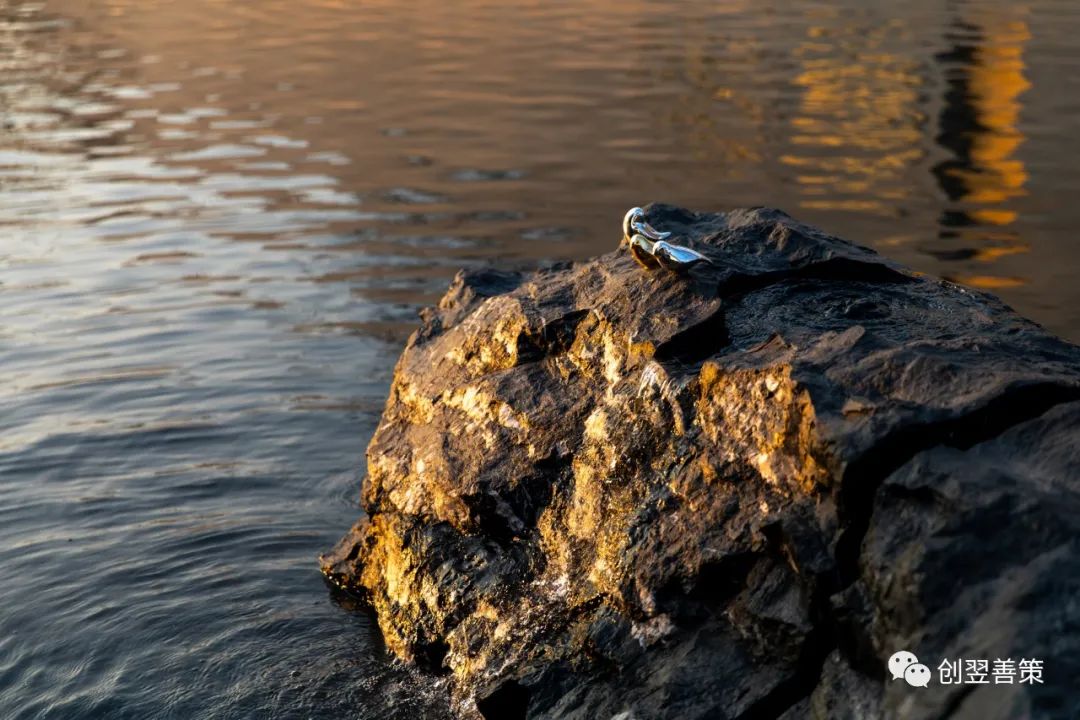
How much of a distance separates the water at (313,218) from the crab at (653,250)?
2.01 meters

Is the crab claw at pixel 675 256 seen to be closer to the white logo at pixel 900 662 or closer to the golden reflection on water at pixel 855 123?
the white logo at pixel 900 662

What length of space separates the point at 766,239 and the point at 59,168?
1300 cm

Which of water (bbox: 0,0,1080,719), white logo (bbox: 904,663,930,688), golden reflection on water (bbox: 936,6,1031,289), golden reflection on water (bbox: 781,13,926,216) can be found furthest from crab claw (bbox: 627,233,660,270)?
golden reflection on water (bbox: 781,13,926,216)

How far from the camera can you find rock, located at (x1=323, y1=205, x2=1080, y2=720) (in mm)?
3123

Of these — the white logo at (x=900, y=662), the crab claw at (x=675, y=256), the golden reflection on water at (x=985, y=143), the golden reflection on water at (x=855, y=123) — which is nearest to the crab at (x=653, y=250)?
the crab claw at (x=675, y=256)

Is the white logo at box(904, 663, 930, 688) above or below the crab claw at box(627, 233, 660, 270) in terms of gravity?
→ below

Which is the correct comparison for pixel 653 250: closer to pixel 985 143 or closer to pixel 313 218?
pixel 313 218

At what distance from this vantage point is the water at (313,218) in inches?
231

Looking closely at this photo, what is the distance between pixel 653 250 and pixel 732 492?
3.85 feet

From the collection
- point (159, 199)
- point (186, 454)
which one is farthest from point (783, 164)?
point (186, 454)

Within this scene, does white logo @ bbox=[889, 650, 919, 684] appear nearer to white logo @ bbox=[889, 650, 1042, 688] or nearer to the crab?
white logo @ bbox=[889, 650, 1042, 688]

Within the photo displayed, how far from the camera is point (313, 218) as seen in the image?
42.7 ft

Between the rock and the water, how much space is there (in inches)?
28.7

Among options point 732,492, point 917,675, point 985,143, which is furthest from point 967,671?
point 985,143
